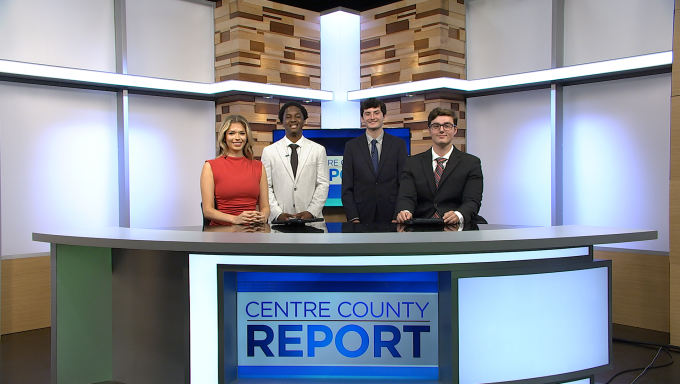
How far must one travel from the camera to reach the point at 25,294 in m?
4.48

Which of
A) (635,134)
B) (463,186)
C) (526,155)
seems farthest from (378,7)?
(463,186)

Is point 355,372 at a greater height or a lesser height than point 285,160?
lesser

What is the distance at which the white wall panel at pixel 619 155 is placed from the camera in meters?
4.34

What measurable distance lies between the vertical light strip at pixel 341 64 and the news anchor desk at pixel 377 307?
3914mm

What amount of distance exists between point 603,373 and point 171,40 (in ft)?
15.2

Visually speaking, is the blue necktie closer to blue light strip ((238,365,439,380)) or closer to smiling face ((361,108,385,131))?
smiling face ((361,108,385,131))

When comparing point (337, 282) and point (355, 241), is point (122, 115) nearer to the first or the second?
point (337, 282)

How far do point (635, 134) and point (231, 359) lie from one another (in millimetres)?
3816

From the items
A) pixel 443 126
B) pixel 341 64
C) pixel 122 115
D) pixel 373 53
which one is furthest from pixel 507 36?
pixel 122 115

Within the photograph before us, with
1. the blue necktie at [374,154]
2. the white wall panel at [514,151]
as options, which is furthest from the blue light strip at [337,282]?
the white wall panel at [514,151]

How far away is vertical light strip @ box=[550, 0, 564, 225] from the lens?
4.80m

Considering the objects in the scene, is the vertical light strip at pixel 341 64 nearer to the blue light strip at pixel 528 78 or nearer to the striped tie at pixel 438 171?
the blue light strip at pixel 528 78

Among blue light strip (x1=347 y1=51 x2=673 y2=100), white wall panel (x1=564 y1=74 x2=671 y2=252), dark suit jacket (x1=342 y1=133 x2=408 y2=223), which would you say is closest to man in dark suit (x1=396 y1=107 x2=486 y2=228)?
dark suit jacket (x1=342 y1=133 x2=408 y2=223)

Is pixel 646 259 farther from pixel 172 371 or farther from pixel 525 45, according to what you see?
pixel 172 371
